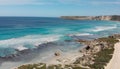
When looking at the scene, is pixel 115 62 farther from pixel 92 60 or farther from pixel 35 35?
pixel 35 35

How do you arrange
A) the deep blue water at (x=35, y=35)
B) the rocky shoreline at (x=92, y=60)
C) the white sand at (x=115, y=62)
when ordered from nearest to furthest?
the rocky shoreline at (x=92, y=60)
the white sand at (x=115, y=62)
the deep blue water at (x=35, y=35)

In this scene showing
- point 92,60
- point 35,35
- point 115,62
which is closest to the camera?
point 115,62

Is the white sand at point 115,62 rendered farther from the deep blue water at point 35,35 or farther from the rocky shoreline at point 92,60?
the deep blue water at point 35,35

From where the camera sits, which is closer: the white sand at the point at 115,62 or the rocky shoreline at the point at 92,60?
the rocky shoreline at the point at 92,60

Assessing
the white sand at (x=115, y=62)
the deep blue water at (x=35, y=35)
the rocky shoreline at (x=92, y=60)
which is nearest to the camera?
the rocky shoreline at (x=92, y=60)

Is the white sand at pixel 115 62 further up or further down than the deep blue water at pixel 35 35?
further up

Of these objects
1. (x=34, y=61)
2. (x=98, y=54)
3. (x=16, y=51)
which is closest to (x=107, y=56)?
(x=98, y=54)

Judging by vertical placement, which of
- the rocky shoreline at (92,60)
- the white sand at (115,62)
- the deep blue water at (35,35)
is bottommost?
the deep blue water at (35,35)

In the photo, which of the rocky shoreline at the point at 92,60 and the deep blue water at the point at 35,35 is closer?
the rocky shoreline at the point at 92,60

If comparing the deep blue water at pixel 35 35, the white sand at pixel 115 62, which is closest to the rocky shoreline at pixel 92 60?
the white sand at pixel 115 62

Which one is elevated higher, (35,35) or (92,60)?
(92,60)

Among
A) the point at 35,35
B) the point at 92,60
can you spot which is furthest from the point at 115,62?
the point at 35,35
